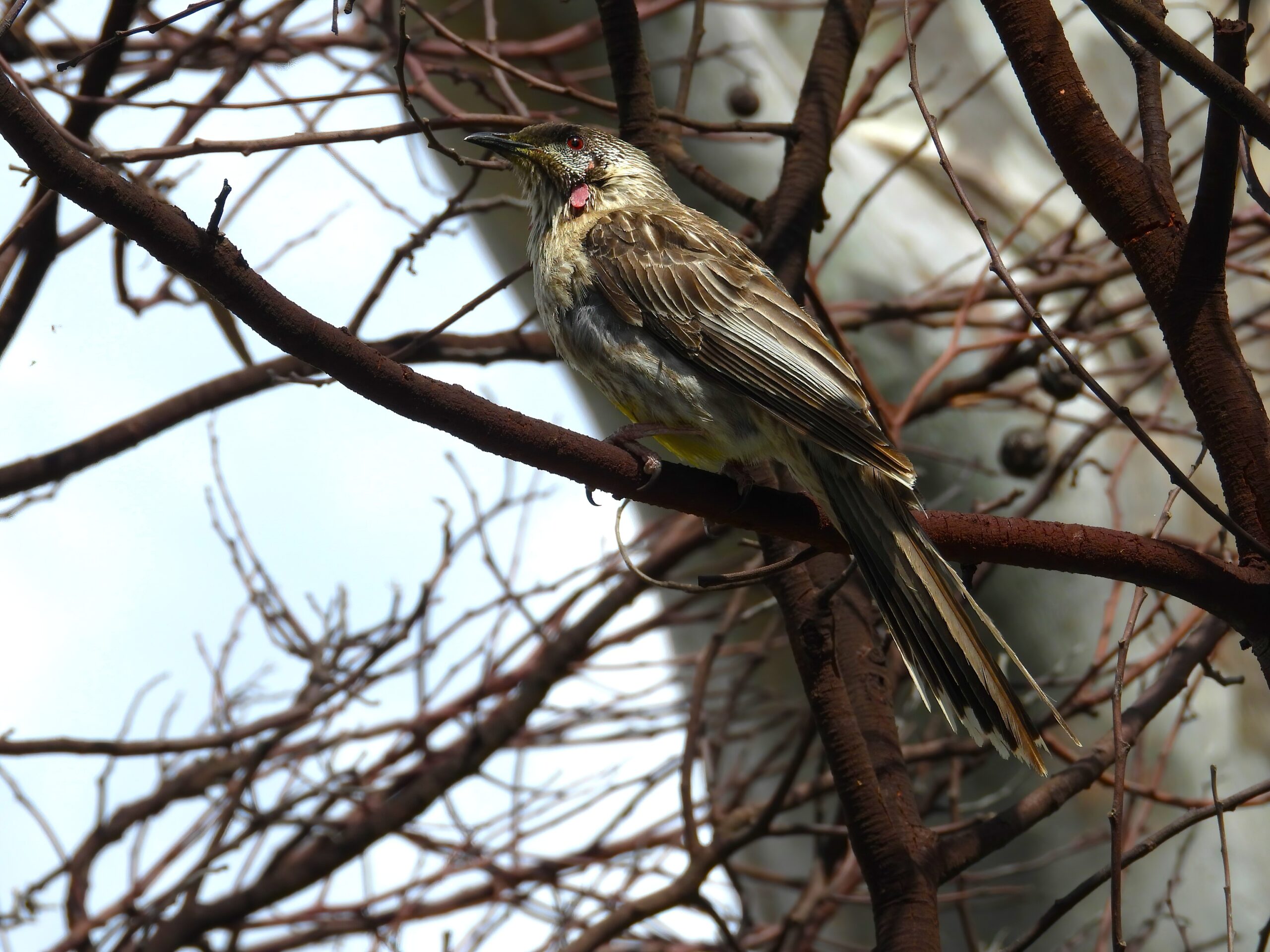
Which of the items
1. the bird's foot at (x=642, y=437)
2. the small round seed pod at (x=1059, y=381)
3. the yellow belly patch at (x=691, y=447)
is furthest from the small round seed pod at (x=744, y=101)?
the bird's foot at (x=642, y=437)

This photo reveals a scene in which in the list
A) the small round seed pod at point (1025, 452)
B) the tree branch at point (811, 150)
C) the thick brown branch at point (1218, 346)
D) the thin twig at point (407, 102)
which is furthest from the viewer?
the small round seed pod at point (1025, 452)

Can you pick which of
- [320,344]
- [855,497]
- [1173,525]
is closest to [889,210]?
[1173,525]

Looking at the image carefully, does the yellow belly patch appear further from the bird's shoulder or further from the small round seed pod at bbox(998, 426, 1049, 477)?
the small round seed pod at bbox(998, 426, 1049, 477)

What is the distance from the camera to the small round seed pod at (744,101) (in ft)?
16.9

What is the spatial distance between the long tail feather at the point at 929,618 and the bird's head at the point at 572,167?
1.55 metres

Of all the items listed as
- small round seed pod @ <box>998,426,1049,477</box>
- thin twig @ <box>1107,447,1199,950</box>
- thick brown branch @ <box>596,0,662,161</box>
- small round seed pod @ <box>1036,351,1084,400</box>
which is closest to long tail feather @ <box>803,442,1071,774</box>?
thin twig @ <box>1107,447,1199,950</box>

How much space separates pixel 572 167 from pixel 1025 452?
2491 millimetres

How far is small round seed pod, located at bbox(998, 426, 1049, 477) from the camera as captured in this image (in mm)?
5090

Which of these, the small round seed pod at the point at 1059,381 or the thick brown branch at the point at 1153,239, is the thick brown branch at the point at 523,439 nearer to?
the thick brown branch at the point at 1153,239

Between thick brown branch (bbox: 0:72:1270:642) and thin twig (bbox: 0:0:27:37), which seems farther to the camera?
thin twig (bbox: 0:0:27:37)

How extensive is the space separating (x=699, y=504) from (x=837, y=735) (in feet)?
3.17

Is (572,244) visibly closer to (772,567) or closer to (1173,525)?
(772,567)

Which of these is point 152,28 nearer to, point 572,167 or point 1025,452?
point 572,167

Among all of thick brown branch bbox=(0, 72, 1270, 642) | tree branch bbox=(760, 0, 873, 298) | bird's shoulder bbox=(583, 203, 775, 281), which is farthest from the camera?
tree branch bbox=(760, 0, 873, 298)
